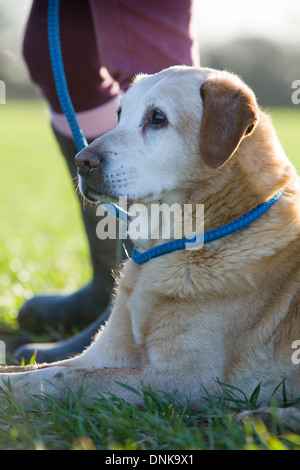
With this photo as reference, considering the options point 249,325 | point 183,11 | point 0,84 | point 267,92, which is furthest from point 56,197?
point 267,92

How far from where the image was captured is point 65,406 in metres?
2.02

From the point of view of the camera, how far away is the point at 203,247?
2.27 metres

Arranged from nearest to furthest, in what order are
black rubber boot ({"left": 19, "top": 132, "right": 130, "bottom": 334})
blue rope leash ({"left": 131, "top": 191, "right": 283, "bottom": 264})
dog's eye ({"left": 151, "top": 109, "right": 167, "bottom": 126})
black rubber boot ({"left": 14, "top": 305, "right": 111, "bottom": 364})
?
blue rope leash ({"left": 131, "top": 191, "right": 283, "bottom": 264}), dog's eye ({"left": 151, "top": 109, "right": 167, "bottom": 126}), black rubber boot ({"left": 14, "top": 305, "right": 111, "bottom": 364}), black rubber boot ({"left": 19, "top": 132, "right": 130, "bottom": 334})

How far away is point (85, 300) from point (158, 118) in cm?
160

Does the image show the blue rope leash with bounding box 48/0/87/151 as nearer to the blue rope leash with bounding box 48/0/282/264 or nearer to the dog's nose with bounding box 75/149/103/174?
the blue rope leash with bounding box 48/0/282/264

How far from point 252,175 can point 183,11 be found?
1018 mm

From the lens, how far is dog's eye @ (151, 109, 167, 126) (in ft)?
7.83

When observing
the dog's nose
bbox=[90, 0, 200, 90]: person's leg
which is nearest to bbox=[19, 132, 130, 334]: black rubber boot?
bbox=[90, 0, 200, 90]: person's leg

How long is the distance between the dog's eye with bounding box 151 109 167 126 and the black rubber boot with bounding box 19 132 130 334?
1188 millimetres

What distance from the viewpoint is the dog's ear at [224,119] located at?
7.10ft

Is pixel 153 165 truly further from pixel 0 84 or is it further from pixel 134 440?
pixel 0 84

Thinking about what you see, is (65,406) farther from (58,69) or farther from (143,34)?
(143,34)

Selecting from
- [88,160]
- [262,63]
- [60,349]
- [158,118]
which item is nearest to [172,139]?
[158,118]

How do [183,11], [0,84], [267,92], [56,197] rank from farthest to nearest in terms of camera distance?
[267,92] < [56,197] < [0,84] < [183,11]
